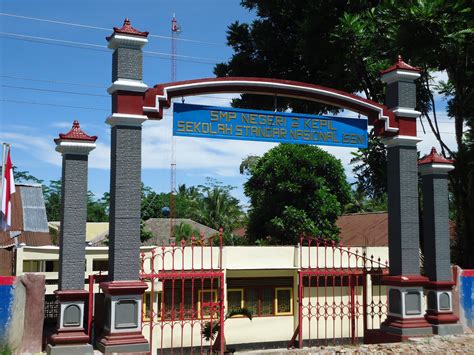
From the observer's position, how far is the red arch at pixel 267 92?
980 cm

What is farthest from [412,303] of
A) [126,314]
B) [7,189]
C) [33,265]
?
[33,265]

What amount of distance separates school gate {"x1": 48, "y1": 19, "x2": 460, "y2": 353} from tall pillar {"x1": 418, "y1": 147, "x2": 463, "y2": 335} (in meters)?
0.02

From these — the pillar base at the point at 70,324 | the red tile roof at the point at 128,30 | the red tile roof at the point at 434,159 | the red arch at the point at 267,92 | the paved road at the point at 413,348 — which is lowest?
the paved road at the point at 413,348

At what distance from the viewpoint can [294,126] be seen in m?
11.0

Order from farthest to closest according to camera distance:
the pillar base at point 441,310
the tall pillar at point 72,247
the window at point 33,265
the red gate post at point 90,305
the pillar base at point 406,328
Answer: the window at point 33,265, the pillar base at point 441,310, the pillar base at point 406,328, the red gate post at point 90,305, the tall pillar at point 72,247

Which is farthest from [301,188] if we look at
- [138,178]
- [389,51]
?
[138,178]

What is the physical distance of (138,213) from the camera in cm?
931

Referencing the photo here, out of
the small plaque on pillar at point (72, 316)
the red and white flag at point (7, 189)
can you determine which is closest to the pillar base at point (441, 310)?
the small plaque on pillar at point (72, 316)

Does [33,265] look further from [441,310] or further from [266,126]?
[441,310]

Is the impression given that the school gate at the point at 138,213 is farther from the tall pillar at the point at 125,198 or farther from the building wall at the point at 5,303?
the building wall at the point at 5,303

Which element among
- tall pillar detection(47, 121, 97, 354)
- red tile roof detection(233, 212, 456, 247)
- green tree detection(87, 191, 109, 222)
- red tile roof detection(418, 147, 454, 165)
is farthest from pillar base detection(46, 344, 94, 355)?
green tree detection(87, 191, 109, 222)

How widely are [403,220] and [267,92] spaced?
3.71 metres

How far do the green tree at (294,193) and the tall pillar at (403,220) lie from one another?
13.6 metres

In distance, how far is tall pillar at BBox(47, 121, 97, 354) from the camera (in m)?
8.65
